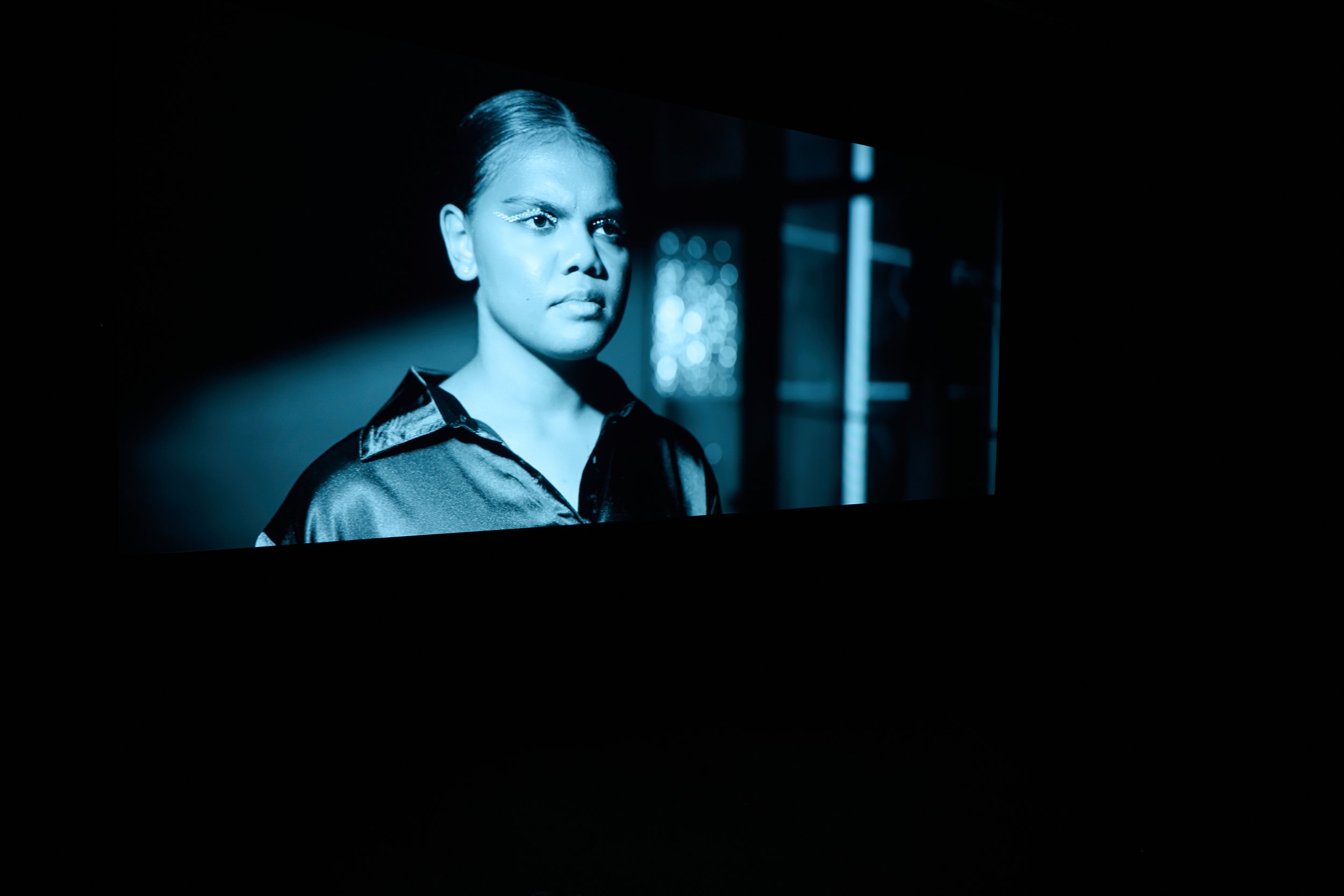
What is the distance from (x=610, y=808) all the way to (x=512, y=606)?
62cm

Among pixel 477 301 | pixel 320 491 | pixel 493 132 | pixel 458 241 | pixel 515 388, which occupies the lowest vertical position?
pixel 320 491

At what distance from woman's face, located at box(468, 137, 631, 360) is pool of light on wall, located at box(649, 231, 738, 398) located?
15cm

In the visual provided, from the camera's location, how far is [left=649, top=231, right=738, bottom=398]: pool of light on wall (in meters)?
2.57

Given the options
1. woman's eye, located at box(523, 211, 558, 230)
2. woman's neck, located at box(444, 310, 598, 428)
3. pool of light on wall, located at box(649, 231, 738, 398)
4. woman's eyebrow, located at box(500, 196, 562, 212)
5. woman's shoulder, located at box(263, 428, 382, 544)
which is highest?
woman's eyebrow, located at box(500, 196, 562, 212)

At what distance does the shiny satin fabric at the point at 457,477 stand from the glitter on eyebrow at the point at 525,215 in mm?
431

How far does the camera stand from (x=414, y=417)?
7.13ft

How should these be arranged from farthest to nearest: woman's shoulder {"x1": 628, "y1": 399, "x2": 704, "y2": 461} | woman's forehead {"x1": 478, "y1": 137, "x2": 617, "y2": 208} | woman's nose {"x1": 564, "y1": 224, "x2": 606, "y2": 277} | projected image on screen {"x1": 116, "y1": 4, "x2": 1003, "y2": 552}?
woman's shoulder {"x1": 628, "y1": 399, "x2": 704, "y2": 461} < woman's nose {"x1": 564, "y1": 224, "x2": 606, "y2": 277} < woman's forehead {"x1": 478, "y1": 137, "x2": 617, "y2": 208} < projected image on screen {"x1": 116, "y1": 4, "x2": 1003, "y2": 552}

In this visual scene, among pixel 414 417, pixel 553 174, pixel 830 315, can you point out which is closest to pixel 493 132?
pixel 553 174

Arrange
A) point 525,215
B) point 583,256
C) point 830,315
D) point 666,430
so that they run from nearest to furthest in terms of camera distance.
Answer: point 525,215
point 583,256
point 666,430
point 830,315

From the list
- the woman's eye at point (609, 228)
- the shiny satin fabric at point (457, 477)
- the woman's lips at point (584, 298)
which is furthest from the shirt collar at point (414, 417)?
the woman's eye at point (609, 228)

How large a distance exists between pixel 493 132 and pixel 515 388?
25.5 inches

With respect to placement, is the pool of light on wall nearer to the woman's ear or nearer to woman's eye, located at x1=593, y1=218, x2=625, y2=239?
woman's eye, located at x1=593, y1=218, x2=625, y2=239

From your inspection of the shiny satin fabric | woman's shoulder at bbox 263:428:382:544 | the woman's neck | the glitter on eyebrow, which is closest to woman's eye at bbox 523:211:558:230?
the glitter on eyebrow

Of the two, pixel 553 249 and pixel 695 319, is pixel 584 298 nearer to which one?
pixel 553 249
